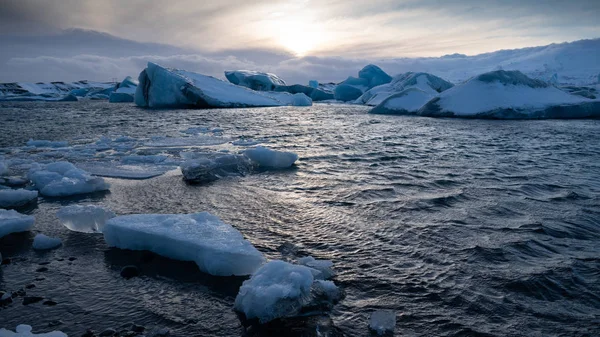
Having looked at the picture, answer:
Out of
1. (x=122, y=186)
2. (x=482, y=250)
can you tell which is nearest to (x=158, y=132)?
(x=122, y=186)

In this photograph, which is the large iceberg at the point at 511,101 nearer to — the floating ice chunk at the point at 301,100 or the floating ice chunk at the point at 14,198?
the floating ice chunk at the point at 301,100

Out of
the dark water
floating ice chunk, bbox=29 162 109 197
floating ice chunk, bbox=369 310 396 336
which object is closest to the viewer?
floating ice chunk, bbox=369 310 396 336

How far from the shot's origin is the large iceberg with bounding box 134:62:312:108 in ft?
86.9

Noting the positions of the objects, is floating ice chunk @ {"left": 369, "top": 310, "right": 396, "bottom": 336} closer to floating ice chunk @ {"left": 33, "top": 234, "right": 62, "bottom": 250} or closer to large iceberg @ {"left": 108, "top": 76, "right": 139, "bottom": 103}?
floating ice chunk @ {"left": 33, "top": 234, "right": 62, "bottom": 250}

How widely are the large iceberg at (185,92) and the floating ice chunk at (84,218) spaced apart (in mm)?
23937

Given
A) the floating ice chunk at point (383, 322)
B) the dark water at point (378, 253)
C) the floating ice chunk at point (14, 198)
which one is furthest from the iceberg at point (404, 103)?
the floating ice chunk at point (383, 322)

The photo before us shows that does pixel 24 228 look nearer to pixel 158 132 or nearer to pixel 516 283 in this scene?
pixel 516 283

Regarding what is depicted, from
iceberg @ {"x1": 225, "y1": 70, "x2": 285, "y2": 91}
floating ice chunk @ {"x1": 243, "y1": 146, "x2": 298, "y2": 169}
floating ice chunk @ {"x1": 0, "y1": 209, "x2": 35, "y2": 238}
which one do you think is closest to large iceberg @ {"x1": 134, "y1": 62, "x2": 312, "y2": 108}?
iceberg @ {"x1": 225, "y1": 70, "x2": 285, "y2": 91}

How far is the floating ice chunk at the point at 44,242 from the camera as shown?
3549mm

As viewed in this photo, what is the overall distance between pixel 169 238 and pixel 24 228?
1805 mm

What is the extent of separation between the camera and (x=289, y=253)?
11.4ft

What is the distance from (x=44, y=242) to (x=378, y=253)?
Answer: 10.4 ft

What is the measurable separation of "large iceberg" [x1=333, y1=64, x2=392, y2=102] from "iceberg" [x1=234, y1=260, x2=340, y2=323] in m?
44.0

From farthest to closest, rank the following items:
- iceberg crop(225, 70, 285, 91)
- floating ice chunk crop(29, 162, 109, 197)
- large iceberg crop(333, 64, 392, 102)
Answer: large iceberg crop(333, 64, 392, 102)
iceberg crop(225, 70, 285, 91)
floating ice chunk crop(29, 162, 109, 197)
